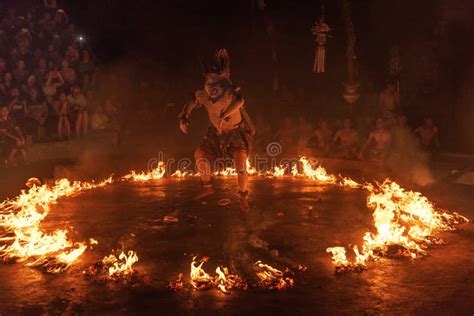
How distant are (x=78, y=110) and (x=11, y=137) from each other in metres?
2.28

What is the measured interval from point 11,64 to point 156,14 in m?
5.60

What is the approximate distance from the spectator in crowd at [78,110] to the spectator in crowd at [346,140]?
6876 mm

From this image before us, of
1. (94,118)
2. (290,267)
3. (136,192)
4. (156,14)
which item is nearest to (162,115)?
(94,118)

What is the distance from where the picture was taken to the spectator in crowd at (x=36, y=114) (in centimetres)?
1370

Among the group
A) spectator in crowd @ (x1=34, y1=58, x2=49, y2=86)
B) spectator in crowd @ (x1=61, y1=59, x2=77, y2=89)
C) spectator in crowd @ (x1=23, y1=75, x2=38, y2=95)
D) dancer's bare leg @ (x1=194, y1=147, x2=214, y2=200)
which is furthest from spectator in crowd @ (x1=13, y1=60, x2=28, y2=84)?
dancer's bare leg @ (x1=194, y1=147, x2=214, y2=200)

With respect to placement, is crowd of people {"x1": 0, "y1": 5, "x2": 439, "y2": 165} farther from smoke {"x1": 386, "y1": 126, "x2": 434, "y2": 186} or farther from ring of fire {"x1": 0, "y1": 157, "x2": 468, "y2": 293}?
ring of fire {"x1": 0, "y1": 157, "x2": 468, "y2": 293}

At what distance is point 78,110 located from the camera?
14.4 meters

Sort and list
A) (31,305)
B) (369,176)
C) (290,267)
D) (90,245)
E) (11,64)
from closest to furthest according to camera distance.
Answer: (31,305)
(290,267)
(90,245)
(369,176)
(11,64)

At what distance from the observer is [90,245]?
22.5 ft

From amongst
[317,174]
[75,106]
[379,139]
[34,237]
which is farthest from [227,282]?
[75,106]

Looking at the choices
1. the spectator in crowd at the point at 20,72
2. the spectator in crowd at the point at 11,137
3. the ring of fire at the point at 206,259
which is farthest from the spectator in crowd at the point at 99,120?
the ring of fire at the point at 206,259

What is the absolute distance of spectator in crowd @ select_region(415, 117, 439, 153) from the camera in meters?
12.5

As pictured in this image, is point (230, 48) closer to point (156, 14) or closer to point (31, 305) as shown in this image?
point (156, 14)

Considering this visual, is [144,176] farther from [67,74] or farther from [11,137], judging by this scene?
[67,74]
